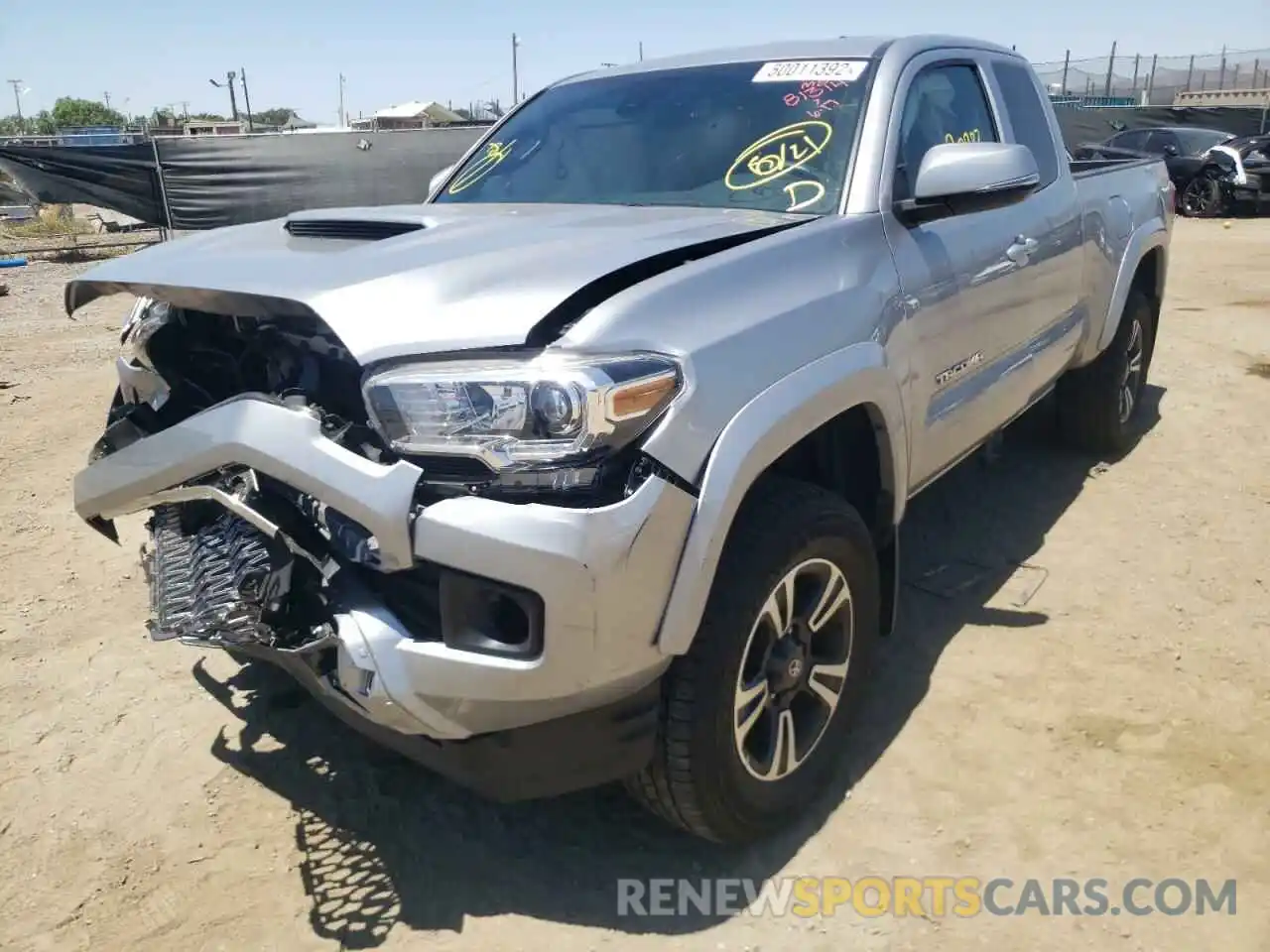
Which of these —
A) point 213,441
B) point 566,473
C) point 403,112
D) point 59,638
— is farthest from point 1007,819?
point 403,112

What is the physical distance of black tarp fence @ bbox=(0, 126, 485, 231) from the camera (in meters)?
13.0

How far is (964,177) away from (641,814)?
5.94 ft

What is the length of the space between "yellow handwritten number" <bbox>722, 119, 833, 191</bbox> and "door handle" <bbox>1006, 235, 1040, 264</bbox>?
0.84 metres

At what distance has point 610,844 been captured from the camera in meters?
2.48

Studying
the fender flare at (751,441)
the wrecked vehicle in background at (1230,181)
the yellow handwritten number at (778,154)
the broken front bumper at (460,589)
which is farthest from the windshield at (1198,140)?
the broken front bumper at (460,589)

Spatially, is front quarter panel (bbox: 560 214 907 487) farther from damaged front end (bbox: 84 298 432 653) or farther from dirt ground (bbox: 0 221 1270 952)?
dirt ground (bbox: 0 221 1270 952)

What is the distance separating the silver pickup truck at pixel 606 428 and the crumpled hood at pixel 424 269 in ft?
0.04

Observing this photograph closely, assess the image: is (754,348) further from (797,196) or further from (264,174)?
(264,174)

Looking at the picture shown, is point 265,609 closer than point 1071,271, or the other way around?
point 265,609

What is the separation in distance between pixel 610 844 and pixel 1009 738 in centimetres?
117

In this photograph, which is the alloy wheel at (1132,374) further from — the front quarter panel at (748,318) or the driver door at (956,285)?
the front quarter panel at (748,318)

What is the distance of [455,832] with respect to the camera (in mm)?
2531

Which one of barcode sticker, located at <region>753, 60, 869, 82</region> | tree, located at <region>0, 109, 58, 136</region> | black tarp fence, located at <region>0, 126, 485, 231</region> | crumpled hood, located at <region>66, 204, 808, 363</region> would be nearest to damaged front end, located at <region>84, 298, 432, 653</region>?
crumpled hood, located at <region>66, 204, 808, 363</region>

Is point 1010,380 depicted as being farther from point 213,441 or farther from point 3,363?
point 3,363
